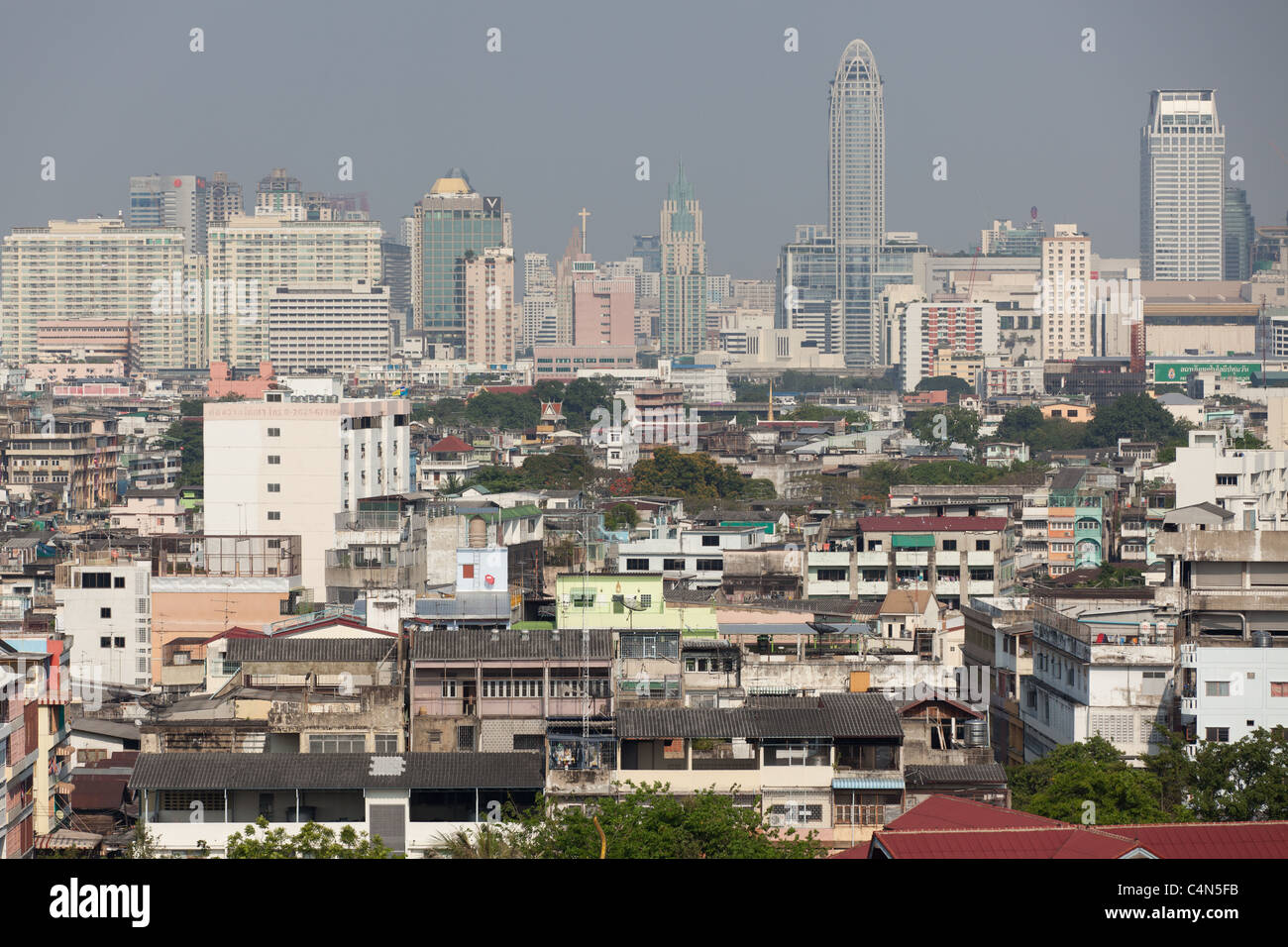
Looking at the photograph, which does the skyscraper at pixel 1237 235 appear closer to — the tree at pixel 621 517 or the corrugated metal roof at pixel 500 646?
the tree at pixel 621 517

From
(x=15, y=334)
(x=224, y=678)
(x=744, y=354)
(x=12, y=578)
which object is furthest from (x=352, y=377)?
(x=224, y=678)

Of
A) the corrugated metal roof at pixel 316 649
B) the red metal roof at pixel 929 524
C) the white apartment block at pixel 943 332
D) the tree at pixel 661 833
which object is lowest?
the tree at pixel 661 833

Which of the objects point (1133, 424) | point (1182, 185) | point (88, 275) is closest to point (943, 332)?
point (1182, 185)

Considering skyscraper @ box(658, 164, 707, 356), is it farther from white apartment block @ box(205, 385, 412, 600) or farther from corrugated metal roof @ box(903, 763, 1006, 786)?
corrugated metal roof @ box(903, 763, 1006, 786)

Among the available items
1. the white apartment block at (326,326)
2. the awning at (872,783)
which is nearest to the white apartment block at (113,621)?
the awning at (872,783)

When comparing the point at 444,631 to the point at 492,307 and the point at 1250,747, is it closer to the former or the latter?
the point at 1250,747
